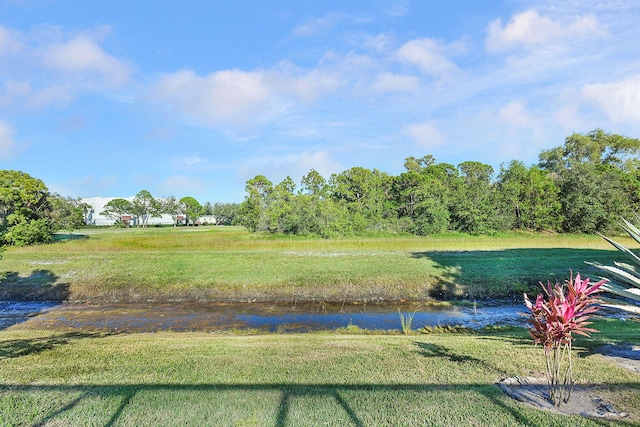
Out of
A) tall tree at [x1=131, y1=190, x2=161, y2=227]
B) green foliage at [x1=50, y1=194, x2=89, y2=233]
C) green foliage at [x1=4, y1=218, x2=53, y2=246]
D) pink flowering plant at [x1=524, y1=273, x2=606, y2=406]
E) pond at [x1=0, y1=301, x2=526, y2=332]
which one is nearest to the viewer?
pink flowering plant at [x1=524, y1=273, x2=606, y2=406]

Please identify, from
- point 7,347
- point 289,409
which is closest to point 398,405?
point 289,409

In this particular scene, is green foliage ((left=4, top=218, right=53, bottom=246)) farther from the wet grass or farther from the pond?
the pond

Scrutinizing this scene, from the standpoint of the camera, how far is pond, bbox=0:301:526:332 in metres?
12.7

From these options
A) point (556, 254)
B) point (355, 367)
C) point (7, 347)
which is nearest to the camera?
point (355, 367)

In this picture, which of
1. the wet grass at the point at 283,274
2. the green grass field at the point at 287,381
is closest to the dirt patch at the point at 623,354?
the green grass field at the point at 287,381

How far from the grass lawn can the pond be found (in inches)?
213

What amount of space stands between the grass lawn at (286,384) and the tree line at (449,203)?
2949 centimetres

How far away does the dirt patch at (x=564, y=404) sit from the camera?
4243 millimetres

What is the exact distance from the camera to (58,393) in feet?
15.9

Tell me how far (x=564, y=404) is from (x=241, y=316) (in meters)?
11.6

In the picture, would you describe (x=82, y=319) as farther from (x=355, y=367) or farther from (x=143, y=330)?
(x=355, y=367)

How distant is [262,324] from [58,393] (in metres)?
8.40

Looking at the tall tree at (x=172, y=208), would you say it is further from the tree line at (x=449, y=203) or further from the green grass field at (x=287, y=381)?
the green grass field at (x=287, y=381)

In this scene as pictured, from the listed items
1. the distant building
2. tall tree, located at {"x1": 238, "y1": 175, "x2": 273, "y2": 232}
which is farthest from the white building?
tall tree, located at {"x1": 238, "y1": 175, "x2": 273, "y2": 232}
